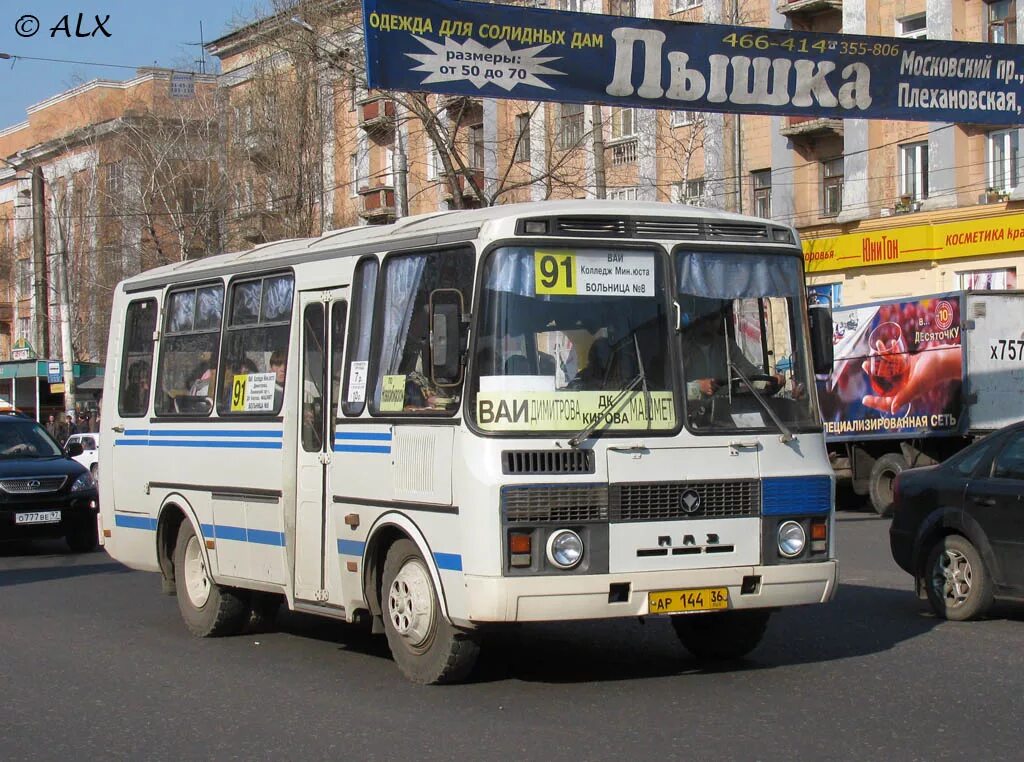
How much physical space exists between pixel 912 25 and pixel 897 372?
12954 millimetres

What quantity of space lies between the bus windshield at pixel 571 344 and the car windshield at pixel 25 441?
46.9 feet

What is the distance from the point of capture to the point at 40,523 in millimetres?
20141

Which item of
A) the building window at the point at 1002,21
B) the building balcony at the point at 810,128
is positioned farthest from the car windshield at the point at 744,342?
the building balcony at the point at 810,128

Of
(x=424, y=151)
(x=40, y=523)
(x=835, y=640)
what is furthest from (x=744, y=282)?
(x=424, y=151)

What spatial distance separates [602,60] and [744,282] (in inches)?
322

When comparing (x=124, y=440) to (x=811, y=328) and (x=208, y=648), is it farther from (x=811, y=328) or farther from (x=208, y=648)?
(x=811, y=328)

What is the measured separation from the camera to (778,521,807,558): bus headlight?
891 cm

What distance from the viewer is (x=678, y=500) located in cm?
866

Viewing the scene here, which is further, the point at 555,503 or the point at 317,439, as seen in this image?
the point at 317,439

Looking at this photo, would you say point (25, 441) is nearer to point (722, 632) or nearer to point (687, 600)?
point (722, 632)

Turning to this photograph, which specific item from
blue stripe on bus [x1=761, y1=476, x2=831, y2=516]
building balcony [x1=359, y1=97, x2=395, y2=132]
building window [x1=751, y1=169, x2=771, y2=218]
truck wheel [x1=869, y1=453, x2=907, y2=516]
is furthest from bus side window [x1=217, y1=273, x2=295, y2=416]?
building window [x1=751, y1=169, x2=771, y2=218]

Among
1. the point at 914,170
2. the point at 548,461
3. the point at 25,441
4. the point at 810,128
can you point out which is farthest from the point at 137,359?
the point at 810,128

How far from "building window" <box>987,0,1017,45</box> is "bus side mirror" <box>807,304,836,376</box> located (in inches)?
968

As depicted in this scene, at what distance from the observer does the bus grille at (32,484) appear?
20.1 meters
